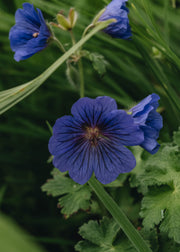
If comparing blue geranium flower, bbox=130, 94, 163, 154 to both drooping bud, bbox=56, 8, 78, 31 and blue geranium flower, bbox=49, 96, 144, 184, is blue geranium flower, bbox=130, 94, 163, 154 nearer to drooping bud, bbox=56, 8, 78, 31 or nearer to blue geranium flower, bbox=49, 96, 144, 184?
blue geranium flower, bbox=49, 96, 144, 184

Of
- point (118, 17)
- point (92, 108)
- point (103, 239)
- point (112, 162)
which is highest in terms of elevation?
point (118, 17)

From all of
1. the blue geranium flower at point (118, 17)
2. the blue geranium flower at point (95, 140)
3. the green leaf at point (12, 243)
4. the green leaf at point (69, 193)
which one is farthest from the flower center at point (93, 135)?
the green leaf at point (12, 243)

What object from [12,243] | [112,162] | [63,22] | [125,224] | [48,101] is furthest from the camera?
[48,101]

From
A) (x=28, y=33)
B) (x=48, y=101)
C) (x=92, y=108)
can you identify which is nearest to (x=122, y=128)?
(x=92, y=108)

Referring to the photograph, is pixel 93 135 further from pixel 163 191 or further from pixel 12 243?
pixel 12 243

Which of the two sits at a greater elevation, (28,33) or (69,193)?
(28,33)

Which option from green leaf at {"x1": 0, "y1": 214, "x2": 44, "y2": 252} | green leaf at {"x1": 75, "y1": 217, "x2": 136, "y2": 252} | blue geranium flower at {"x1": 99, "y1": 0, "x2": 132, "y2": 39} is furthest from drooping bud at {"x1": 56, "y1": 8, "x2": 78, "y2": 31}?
green leaf at {"x1": 0, "y1": 214, "x2": 44, "y2": 252}
